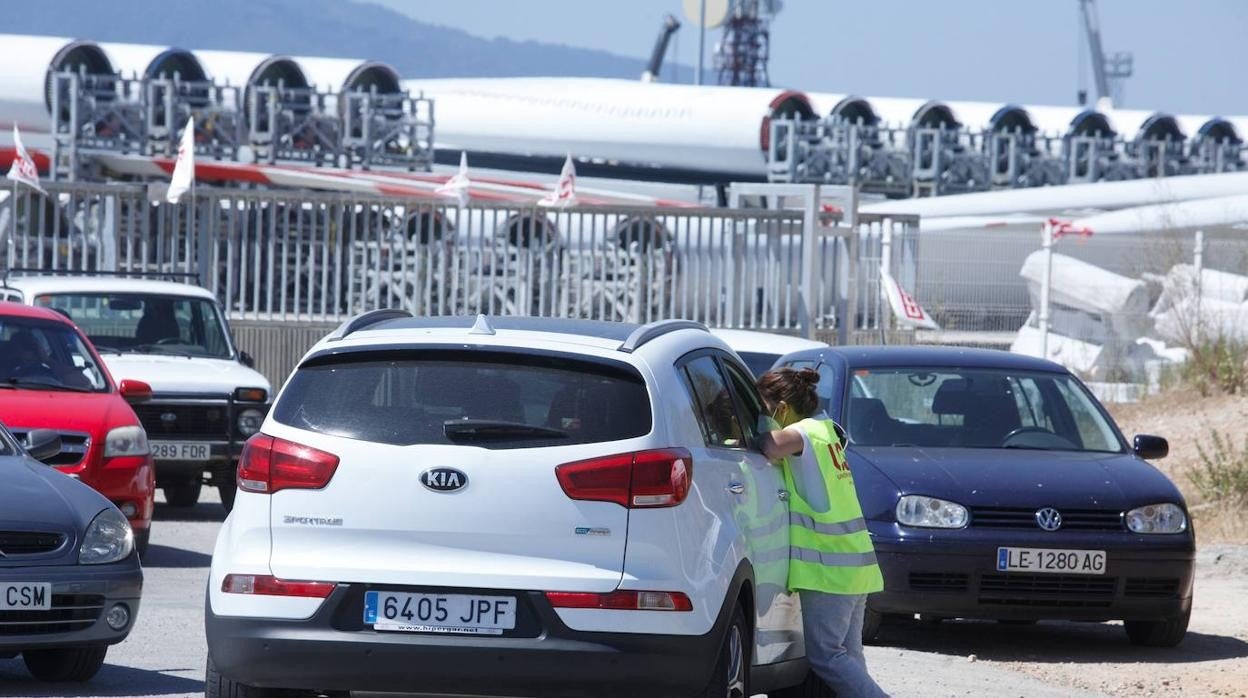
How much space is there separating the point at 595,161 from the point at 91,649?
48.5 metres

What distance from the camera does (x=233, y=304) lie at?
23.1 m

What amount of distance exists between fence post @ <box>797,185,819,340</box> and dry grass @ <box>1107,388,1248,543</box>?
3.90m

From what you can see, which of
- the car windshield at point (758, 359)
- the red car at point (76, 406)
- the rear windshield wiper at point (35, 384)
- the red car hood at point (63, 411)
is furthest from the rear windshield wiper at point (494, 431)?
the car windshield at point (758, 359)

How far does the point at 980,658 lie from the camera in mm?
10156

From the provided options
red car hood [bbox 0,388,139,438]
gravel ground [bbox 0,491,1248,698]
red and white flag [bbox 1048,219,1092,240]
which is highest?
red and white flag [bbox 1048,219,1092,240]

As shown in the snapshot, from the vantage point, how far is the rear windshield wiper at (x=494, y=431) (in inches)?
245

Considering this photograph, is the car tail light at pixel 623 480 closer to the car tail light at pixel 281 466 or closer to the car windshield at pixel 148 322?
the car tail light at pixel 281 466

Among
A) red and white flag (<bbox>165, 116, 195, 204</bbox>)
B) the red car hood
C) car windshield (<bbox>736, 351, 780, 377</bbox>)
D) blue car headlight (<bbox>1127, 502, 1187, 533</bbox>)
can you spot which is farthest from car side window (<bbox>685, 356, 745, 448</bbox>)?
red and white flag (<bbox>165, 116, 195, 204</bbox>)

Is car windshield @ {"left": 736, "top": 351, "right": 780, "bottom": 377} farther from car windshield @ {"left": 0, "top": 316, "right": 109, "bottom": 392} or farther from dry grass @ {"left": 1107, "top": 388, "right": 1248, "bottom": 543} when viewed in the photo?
car windshield @ {"left": 0, "top": 316, "right": 109, "bottom": 392}

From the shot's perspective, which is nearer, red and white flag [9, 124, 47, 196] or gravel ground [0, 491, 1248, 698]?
gravel ground [0, 491, 1248, 698]

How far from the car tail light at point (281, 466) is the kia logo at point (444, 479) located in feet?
0.99

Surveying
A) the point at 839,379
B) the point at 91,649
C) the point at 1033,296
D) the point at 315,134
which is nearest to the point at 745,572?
the point at 91,649

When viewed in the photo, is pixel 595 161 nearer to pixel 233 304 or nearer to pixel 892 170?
pixel 892 170

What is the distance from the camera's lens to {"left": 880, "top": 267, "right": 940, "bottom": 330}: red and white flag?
22953 millimetres
